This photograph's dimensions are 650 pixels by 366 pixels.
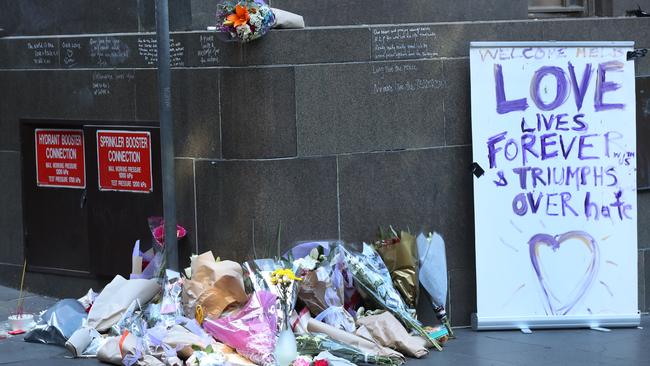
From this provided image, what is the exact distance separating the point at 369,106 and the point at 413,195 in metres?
0.84

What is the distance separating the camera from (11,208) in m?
10.7

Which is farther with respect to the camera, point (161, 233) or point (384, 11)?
point (384, 11)

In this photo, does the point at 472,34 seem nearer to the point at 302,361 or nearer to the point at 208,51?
the point at 208,51

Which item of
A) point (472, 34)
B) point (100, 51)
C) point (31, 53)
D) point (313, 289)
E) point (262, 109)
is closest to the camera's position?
point (313, 289)

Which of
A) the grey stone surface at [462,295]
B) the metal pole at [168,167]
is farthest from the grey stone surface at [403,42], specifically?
the grey stone surface at [462,295]

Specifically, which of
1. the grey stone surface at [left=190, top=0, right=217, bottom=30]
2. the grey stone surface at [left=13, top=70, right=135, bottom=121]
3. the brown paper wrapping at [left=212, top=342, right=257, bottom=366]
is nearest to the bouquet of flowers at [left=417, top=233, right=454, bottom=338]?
the brown paper wrapping at [left=212, top=342, right=257, bottom=366]

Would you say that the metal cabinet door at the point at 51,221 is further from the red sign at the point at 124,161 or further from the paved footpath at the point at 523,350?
the paved footpath at the point at 523,350

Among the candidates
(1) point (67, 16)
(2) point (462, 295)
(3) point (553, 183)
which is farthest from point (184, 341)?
(1) point (67, 16)

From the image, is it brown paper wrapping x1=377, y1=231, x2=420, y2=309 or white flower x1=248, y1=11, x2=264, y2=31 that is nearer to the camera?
white flower x1=248, y1=11, x2=264, y2=31

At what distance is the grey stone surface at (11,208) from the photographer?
34.9ft

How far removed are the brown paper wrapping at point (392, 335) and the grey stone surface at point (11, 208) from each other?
3.93 meters

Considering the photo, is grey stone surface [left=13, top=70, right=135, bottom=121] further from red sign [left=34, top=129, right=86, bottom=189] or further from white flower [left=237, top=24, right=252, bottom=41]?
white flower [left=237, top=24, right=252, bottom=41]

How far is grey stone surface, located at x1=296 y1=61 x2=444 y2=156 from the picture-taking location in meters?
8.86

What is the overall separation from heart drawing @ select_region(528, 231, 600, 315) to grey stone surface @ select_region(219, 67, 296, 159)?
2.23 meters
